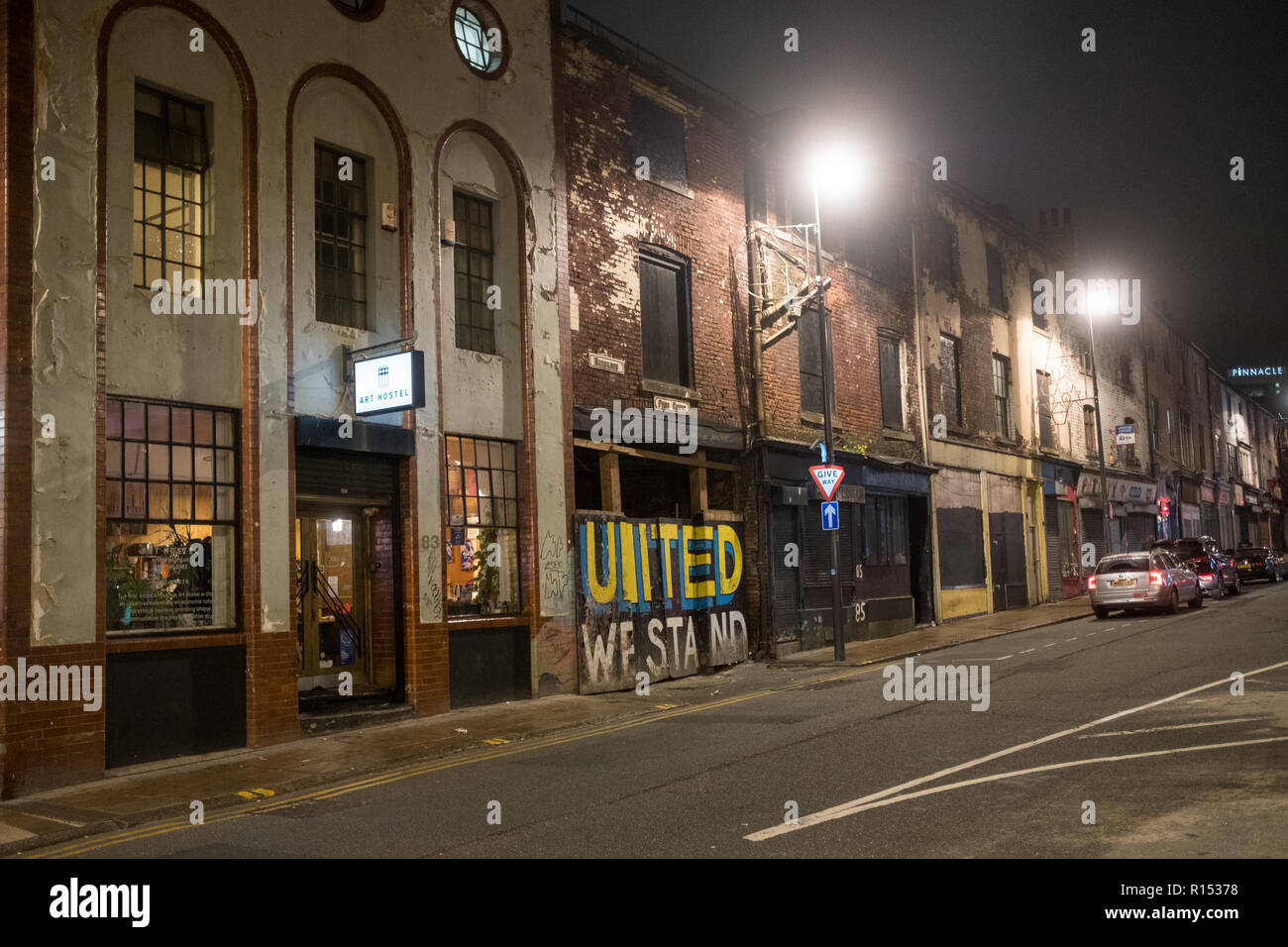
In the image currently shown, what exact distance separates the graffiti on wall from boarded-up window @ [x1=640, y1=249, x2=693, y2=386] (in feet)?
9.16

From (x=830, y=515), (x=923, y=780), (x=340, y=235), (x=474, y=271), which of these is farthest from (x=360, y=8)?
(x=923, y=780)

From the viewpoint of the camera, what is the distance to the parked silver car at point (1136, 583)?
25.7m

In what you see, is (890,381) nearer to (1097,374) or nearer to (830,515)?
(830,515)

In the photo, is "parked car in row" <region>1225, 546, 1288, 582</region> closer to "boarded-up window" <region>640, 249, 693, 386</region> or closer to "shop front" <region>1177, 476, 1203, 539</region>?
"shop front" <region>1177, 476, 1203, 539</region>

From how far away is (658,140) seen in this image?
19.8m

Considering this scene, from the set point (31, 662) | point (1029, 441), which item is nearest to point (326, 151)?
point (31, 662)

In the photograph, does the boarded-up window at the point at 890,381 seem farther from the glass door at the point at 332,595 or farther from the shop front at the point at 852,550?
the glass door at the point at 332,595

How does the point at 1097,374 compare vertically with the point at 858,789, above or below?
above

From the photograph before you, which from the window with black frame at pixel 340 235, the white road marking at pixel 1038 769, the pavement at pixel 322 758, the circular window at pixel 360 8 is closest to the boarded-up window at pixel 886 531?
the pavement at pixel 322 758

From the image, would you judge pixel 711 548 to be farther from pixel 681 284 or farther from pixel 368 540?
pixel 368 540

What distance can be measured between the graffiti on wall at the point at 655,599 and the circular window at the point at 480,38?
6.81 metres

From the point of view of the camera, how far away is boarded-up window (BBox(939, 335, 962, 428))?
1152 inches

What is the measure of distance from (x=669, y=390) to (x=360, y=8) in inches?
303

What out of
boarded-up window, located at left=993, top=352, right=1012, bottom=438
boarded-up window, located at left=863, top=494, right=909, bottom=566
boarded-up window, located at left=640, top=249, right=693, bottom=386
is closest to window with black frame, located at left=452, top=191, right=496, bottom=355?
boarded-up window, located at left=640, top=249, right=693, bottom=386
